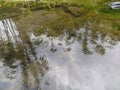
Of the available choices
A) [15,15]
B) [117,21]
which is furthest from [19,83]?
[15,15]

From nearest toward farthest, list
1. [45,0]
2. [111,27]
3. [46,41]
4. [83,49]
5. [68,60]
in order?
[68,60] < [83,49] < [46,41] < [111,27] < [45,0]

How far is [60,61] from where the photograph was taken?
16.9 m

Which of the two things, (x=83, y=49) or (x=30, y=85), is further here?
(x=83, y=49)

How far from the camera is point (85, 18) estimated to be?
2591 cm

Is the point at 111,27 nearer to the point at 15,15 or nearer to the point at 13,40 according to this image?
the point at 13,40

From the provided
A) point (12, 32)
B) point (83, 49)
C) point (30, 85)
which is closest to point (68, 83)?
point (30, 85)

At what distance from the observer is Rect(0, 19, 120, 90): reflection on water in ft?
46.3

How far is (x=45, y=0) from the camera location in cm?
3447

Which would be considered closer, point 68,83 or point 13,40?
point 68,83

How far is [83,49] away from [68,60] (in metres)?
2.01

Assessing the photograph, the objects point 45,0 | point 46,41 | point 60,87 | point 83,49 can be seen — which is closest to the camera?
point 60,87

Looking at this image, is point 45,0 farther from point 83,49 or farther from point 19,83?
point 19,83

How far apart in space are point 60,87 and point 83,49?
17.6 feet

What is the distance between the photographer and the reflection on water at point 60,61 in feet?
46.3
